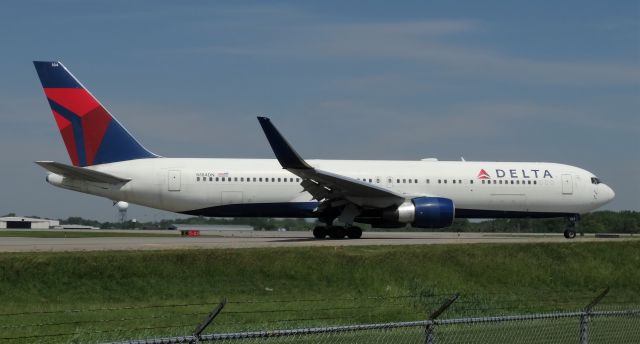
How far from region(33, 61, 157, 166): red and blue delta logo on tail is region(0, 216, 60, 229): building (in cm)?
6549

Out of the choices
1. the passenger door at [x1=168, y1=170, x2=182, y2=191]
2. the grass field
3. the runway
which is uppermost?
the passenger door at [x1=168, y1=170, x2=182, y2=191]

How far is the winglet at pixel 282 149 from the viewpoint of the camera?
28.1m

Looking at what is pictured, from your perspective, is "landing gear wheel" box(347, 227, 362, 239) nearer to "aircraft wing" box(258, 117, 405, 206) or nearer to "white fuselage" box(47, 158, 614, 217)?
"aircraft wing" box(258, 117, 405, 206)

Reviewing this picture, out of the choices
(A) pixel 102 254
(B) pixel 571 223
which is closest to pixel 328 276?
(A) pixel 102 254

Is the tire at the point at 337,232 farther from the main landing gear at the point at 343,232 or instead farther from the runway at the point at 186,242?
the runway at the point at 186,242

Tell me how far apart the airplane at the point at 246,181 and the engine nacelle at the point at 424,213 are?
33.2 inches

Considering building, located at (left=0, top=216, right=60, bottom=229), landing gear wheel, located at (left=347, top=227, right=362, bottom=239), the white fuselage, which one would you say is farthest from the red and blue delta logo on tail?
building, located at (left=0, top=216, right=60, bottom=229)

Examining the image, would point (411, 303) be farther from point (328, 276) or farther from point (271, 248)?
point (271, 248)

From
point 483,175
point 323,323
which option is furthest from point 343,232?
point 323,323

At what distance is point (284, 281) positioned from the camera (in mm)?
20203

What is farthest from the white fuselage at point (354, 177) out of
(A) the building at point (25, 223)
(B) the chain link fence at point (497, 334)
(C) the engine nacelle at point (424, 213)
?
(A) the building at point (25, 223)

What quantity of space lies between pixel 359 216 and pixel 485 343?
1862 centimetres

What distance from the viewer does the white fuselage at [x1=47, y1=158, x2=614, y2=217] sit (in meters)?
32.4

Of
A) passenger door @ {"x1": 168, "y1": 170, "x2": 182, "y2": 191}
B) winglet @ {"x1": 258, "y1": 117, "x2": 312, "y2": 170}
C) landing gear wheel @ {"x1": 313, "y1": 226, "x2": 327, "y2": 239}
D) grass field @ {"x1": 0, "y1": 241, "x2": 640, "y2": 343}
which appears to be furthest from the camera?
passenger door @ {"x1": 168, "y1": 170, "x2": 182, "y2": 191}
